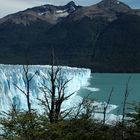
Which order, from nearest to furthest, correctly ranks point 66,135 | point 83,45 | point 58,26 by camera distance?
point 66,135 → point 83,45 → point 58,26

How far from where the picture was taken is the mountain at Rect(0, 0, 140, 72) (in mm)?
129375

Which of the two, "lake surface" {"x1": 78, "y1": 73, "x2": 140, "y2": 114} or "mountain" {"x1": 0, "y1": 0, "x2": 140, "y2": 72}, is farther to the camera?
"mountain" {"x1": 0, "y1": 0, "x2": 140, "y2": 72}

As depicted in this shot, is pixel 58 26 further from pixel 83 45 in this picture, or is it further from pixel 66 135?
pixel 66 135

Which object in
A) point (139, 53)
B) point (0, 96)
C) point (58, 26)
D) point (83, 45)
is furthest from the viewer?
point (58, 26)

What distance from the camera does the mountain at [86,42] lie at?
129375 mm

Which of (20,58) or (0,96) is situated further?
(20,58)

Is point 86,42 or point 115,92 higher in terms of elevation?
point 86,42

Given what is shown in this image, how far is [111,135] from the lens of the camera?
8195 millimetres

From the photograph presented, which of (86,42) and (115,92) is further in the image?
(86,42)

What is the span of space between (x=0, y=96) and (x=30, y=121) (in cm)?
1505

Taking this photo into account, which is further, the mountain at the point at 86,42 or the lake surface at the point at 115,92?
the mountain at the point at 86,42

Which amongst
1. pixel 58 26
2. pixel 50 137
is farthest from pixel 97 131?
pixel 58 26

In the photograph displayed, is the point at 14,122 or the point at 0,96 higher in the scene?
the point at 14,122

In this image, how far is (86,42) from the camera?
143 metres
